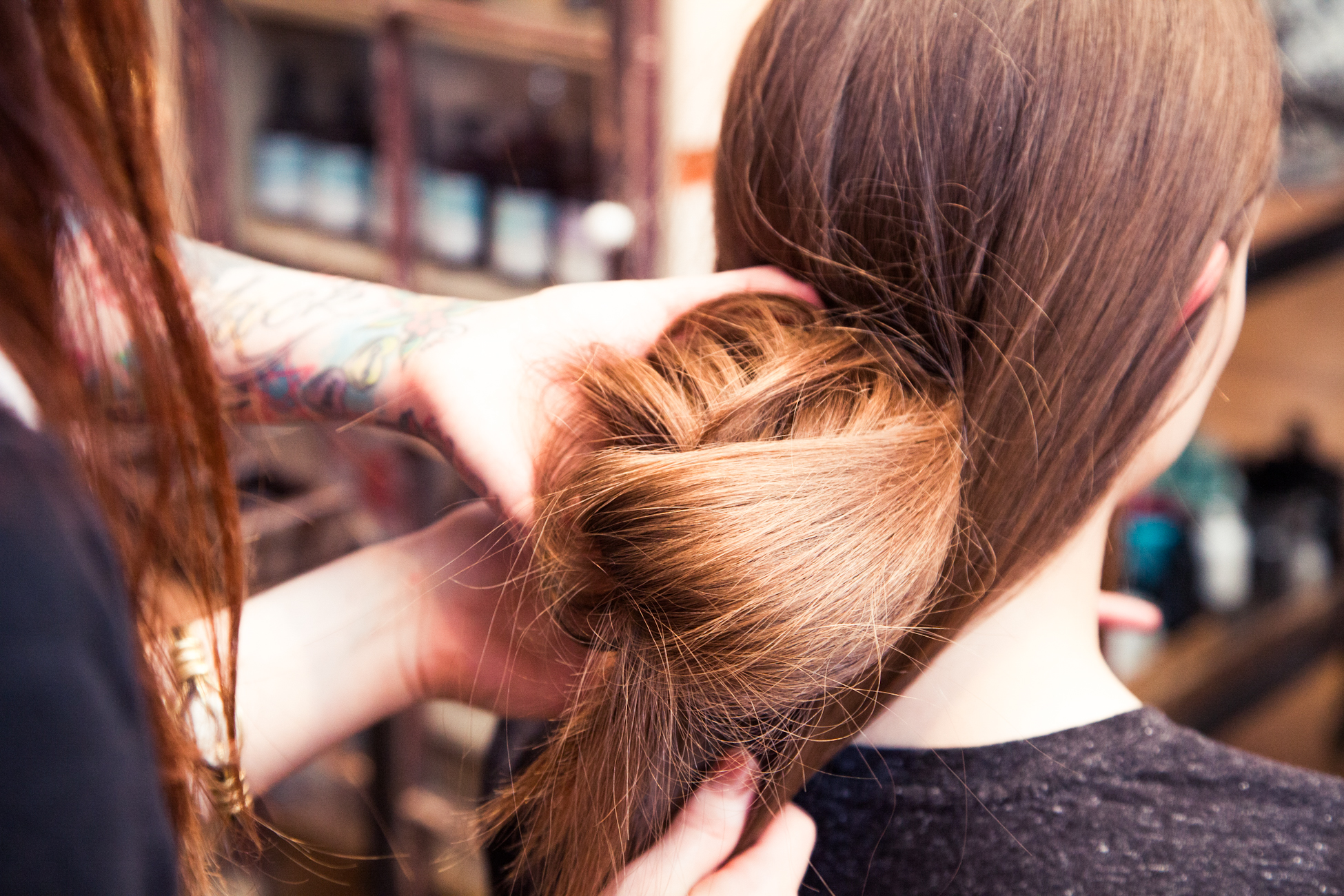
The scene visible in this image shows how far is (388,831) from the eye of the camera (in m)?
1.54

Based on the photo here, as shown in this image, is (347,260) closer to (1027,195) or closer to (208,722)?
(208,722)

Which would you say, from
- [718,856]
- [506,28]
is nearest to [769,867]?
[718,856]

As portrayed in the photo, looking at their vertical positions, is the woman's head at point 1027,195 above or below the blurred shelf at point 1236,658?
above

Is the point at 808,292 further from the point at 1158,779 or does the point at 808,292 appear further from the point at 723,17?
the point at 723,17

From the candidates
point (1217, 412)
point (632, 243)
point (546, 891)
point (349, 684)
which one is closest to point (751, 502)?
point (546, 891)

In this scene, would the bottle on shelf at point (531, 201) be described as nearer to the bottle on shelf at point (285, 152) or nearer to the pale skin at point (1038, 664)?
the bottle on shelf at point (285, 152)

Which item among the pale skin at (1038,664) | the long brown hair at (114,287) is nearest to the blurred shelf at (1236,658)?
the pale skin at (1038,664)

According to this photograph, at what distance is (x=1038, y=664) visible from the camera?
60 centimetres

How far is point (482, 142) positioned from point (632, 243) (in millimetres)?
428

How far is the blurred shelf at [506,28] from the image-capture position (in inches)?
48.9

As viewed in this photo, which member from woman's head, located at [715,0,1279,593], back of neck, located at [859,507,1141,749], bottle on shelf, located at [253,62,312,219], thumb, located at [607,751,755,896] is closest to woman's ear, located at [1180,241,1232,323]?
woman's head, located at [715,0,1279,593]

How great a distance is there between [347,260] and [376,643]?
1.10 m

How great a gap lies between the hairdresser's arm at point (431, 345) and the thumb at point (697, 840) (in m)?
0.20

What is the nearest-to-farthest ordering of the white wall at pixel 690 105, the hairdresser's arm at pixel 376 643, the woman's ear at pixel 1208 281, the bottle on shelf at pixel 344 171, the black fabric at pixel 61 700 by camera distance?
the black fabric at pixel 61 700 → the woman's ear at pixel 1208 281 → the hairdresser's arm at pixel 376 643 → the white wall at pixel 690 105 → the bottle on shelf at pixel 344 171
